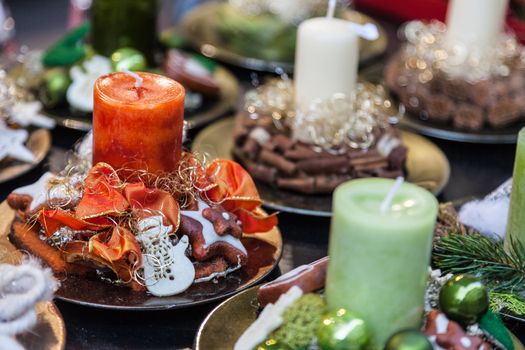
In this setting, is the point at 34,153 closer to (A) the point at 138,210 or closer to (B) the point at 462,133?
(A) the point at 138,210

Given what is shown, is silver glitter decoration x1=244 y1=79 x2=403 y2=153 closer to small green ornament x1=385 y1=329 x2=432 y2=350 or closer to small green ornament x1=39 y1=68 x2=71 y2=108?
small green ornament x1=39 y1=68 x2=71 y2=108

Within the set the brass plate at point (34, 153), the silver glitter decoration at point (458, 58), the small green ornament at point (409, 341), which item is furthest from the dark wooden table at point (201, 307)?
the small green ornament at point (409, 341)

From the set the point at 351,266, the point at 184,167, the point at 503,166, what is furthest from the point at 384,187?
the point at 503,166

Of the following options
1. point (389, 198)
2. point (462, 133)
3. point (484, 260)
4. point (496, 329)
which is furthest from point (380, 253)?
point (462, 133)

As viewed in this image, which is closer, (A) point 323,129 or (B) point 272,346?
(B) point 272,346

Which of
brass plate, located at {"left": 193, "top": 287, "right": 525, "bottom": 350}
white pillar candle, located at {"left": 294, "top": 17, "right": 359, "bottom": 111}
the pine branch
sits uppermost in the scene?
white pillar candle, located at {"left": 294, "top": 17, "right": 359, "bottom": 111}

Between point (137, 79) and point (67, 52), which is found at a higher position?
point (137, 79)

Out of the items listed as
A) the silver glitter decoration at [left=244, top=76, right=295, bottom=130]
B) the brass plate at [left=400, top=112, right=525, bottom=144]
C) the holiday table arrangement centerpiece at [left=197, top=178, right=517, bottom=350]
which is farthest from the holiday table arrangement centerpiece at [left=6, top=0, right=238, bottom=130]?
the holiday table arrangement centerpiece at [left=197, top=178, right=517, bottom=350]

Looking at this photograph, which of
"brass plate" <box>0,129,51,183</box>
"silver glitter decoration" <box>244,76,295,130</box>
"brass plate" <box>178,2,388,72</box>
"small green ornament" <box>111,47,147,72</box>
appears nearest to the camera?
"brass plate" <box>0,129,51,183</box>
